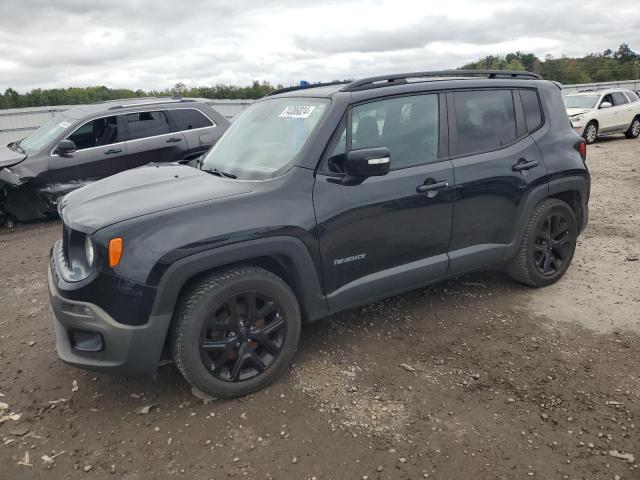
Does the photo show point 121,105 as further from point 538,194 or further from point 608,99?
point 608,99

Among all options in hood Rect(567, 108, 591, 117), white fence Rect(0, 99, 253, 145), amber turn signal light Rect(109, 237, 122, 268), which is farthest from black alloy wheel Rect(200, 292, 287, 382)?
hood Rect(567, 108, 591, 117)

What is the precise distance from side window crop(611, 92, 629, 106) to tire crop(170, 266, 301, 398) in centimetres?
1623

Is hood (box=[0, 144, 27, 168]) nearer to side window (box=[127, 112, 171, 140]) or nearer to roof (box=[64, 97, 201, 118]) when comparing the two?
roof (box=[64, 97, 201, 118])

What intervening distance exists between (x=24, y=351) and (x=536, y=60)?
6374 cm

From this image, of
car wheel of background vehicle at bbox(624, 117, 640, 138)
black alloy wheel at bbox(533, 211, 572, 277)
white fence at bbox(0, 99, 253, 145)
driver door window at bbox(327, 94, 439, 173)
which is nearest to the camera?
driver door window at bbox(327, 94, 439, 173)

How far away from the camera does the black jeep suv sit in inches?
111

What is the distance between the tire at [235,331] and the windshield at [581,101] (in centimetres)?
1537

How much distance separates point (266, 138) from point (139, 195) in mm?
1020

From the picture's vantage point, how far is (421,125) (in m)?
3.73

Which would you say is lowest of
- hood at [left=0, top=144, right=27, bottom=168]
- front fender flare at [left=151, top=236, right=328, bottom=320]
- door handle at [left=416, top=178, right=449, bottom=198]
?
front fender flare at [left=151, top=236, right=328, bottom=320]

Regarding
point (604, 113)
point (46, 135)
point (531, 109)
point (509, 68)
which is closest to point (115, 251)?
point (531, 109)

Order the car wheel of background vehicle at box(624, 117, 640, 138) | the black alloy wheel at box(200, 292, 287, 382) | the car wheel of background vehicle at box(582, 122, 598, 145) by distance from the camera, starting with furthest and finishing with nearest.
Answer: the car wheel of background vehicle at box(624, 117, 640, 138)
the car wheel of background vehicle at box(582, 122, 598, 145)
the black alloy wheel at box(200, 292, 287, 382)

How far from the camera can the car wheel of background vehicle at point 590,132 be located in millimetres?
15164

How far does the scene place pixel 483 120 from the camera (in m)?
4.05
